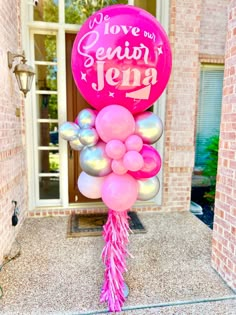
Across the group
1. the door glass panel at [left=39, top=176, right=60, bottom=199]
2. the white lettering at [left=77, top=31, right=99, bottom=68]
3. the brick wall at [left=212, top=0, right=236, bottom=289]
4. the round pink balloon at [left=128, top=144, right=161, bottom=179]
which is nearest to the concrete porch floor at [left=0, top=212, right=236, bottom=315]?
the brick wall at [left=212, top=0, right=236, bottom=289]

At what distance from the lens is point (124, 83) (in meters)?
1.30

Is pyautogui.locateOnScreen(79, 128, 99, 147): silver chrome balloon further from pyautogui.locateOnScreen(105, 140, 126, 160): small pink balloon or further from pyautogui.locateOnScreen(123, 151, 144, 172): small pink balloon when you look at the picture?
pyautogui.locateOnScreen(123, 151, 144, 172): small pink balloon

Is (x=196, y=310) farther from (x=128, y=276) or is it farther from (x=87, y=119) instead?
(x=87, y=119)

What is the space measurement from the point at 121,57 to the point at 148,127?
42 cm

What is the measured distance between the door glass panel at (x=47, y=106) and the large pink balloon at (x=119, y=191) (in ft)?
6.85

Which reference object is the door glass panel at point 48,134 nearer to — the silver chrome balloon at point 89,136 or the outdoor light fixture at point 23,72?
A: the outdoor light fixture at point 23,72

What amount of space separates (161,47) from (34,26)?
2304 millimetres

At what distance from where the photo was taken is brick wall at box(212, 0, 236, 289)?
1.83 meters

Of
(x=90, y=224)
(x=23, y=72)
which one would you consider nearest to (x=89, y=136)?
(x=23, y=72)

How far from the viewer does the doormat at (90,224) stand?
2750 millimetres

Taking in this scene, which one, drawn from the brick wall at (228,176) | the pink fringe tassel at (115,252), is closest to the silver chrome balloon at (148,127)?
the pink fringe tassel at (115,252)

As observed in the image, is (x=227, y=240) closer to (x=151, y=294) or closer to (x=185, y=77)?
(x=151, y=294)

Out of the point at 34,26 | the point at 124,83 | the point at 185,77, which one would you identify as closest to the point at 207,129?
the point at 185,77

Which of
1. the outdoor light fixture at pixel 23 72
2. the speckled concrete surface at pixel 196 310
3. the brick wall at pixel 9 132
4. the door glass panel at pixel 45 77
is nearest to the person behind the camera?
the speckled concrete surface at pixel 196 310
